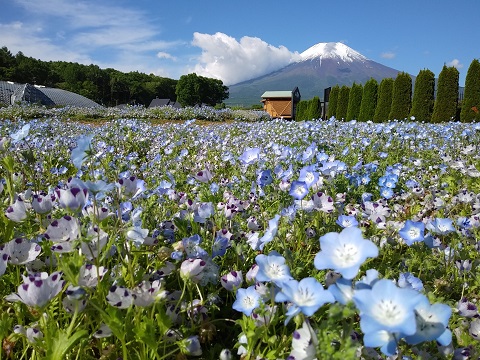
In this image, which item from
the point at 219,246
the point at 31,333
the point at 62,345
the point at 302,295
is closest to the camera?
the point at 302,295

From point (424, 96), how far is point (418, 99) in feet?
0.84

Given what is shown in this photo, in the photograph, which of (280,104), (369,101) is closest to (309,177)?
(369,101)

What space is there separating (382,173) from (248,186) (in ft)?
4.66

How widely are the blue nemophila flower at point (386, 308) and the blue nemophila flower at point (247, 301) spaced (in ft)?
1.72

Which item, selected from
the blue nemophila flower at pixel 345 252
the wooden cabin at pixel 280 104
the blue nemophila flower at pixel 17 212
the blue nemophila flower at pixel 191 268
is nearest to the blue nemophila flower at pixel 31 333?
the blue nemophila flower at pixel 17 212

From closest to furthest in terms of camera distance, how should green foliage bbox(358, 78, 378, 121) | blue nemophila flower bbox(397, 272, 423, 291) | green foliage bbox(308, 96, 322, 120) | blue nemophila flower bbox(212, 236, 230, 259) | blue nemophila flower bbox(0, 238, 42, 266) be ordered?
blue nemophila flower bbox(397, 272, 423, 291)
blue nemophila flower bbox(0, 238, 42, 266)
blue nemophila flower bbox(212, 236, 230, 259)
green foliage bbox(358, 78, 378, 121)
green foliage bbox(308, 96, 322, 120)

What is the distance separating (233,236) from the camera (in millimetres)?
1975

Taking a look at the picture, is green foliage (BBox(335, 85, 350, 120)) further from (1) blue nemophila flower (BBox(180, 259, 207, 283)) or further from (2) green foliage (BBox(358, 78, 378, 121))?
(1) blue nemophila flower (BBox(180, 259, 207, 283))

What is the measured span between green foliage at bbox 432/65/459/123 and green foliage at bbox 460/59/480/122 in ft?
1.37

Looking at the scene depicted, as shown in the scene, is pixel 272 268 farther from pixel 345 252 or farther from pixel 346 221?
pixel 346 221

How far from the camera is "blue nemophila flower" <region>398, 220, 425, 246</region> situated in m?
1.85

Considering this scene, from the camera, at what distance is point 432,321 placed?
89cm

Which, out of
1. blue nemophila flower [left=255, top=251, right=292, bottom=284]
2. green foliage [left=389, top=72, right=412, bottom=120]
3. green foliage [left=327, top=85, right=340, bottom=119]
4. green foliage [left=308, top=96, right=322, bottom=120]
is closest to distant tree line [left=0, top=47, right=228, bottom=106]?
green foliage [left=308, top=96, right=322, bottom=120]

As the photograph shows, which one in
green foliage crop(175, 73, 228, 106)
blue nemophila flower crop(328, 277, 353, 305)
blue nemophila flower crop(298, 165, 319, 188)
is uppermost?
green foliage crop(175, 73, 228, 106)
